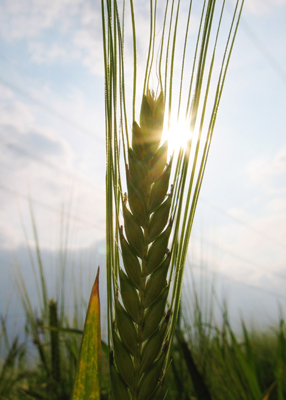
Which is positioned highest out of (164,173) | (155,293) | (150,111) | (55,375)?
(150,111)

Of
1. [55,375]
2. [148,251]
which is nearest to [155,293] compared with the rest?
[148,251]

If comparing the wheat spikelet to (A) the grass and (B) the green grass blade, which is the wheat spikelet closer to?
(B) the green grass blade

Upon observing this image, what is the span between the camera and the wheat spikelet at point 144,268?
0.42 metres

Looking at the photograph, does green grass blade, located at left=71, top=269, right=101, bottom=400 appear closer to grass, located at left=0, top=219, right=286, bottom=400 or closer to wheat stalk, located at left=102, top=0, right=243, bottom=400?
wheat stalk, located at left=102, top=0, right=243, bottom=400

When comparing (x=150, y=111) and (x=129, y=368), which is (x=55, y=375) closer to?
(x=129, y=368)

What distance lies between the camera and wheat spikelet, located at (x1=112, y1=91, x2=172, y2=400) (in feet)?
1.38

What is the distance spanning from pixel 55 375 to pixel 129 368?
694mm

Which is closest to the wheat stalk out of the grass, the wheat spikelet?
the wheat spikelet

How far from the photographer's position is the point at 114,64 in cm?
45

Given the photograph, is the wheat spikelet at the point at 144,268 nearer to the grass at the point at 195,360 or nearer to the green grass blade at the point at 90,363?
the green grass blade at the point at 90,363

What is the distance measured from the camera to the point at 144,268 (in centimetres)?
46

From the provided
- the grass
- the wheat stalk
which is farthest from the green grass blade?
the grass

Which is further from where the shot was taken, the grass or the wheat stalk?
the grass

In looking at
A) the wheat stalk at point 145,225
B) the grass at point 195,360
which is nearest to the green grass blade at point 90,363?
the wheat stalk at point 145,225
